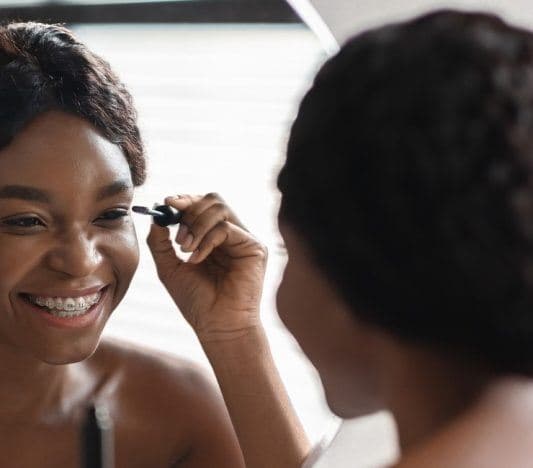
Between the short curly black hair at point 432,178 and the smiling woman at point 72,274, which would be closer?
the short curly black hair at point 432,178

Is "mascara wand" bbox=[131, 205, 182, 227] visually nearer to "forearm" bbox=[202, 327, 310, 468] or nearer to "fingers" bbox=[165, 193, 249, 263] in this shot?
"fingers" bbox=[165, 193, 249, 263]

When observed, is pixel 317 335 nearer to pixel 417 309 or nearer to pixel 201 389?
pixel 417 309

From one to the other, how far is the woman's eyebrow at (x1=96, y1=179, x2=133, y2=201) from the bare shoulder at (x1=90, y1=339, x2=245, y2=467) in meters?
0.17

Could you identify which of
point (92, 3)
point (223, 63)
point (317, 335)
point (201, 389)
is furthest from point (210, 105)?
point (317, 335)

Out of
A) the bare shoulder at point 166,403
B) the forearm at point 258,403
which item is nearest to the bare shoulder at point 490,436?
the forearm at point 258,403

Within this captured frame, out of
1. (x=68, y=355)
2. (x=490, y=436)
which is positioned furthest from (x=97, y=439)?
(x=490, y=436)

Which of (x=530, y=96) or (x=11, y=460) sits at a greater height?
(x=530, y=96)

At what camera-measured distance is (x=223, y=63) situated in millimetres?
818

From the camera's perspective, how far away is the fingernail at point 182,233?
739 mm

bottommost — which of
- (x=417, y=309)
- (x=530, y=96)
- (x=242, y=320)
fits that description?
(x=242, y=320)

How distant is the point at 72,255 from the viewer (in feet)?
2.30

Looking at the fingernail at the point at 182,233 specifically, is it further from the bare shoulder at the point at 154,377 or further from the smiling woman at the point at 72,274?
the bare shoulder at the point at 154,377

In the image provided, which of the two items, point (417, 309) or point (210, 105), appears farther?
point (210, 105)

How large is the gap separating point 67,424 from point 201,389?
0.13 metres
